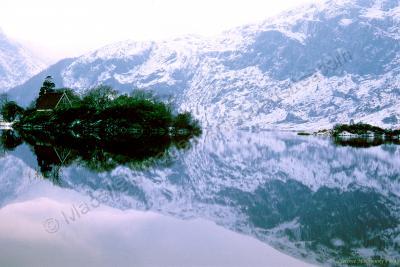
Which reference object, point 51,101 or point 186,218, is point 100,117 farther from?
point 186,218

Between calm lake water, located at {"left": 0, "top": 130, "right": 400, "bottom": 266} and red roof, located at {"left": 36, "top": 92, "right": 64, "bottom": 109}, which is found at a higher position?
calm lake water, located at {"left": 0, "top": 130, "right": 400, "bottom": 266}

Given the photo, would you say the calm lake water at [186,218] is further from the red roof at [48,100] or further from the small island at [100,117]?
the red roof at [48,100]

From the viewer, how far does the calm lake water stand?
546 inches

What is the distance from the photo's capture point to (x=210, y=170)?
138 ft

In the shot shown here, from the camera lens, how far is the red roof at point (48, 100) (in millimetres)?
123250

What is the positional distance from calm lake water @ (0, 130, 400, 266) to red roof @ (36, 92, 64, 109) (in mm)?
88613

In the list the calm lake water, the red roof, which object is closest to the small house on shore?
the red roof

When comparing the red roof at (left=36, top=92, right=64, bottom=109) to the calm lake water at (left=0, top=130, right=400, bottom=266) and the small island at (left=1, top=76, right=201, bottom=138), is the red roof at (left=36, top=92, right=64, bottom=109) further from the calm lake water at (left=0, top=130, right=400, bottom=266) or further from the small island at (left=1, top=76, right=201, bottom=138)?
the calm lake water at (left=0, top=130, right=400, bottom=266)

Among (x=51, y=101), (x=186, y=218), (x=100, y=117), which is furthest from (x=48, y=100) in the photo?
(x=186, y=218)

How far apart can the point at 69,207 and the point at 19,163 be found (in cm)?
1978

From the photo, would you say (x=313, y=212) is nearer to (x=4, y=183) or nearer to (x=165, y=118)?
(x=4, y=183)

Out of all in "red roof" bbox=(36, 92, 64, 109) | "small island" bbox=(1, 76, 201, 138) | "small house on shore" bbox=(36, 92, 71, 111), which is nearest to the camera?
"small island" bbox=(1, 76, 201, 138)

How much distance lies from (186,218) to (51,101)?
11079 centimetres

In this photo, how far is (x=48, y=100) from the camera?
412 ft
